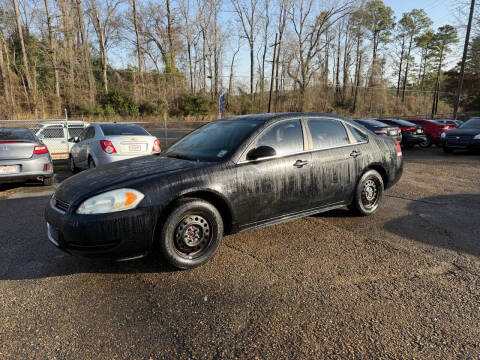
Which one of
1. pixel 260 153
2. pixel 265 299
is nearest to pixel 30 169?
pixel 260 153

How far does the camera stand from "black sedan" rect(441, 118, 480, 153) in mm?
12109

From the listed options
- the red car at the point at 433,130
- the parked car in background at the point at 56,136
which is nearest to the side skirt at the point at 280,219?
the parked car in background at the point at 56,136

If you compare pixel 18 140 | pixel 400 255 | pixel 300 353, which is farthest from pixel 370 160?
pixel 18 140

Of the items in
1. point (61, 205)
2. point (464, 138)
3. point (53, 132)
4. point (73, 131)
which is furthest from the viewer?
point (464, 138)

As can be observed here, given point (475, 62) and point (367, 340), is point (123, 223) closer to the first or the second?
point (367, 340)

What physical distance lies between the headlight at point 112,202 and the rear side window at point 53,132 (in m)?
10.4

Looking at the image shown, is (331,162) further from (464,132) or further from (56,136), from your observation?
(464,132)

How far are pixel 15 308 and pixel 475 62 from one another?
166 feet

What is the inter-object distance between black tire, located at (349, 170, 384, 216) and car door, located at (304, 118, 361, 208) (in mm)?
168

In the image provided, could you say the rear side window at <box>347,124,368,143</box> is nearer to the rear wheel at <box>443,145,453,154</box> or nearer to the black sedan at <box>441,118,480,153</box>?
the black sedan at <box>441,118,480,153</box>

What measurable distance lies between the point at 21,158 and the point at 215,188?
533 cm

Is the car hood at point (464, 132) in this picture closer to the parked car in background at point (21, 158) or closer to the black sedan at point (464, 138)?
the black sedan at point (464, 138)

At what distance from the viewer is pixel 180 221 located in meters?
3.11

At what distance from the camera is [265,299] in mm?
2705
